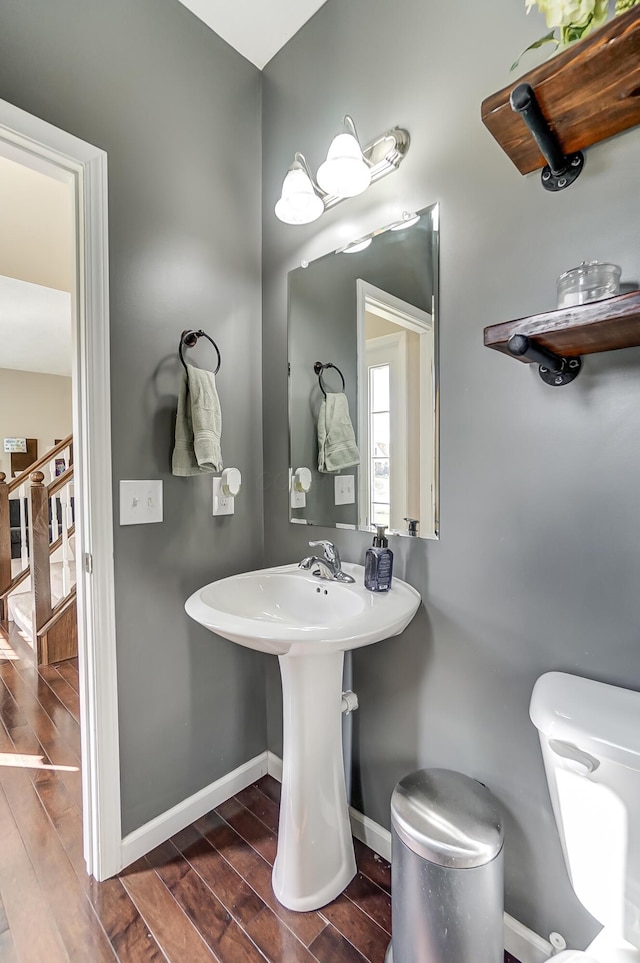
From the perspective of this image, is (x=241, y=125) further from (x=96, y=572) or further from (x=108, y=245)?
(x=96, y=572)

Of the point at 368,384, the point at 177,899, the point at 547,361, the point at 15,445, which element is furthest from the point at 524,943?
the point at 15,445

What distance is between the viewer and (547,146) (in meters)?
0.90

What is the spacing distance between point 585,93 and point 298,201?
2.77ft

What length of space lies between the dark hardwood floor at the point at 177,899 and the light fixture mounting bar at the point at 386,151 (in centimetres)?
204

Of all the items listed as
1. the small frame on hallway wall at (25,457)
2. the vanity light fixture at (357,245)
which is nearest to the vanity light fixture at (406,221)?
the vanity light fixture at (357,245)

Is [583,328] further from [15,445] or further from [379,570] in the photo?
[15,445]

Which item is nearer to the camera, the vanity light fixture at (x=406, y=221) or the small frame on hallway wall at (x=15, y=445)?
the vanity light fixture at (x=406, y=221)

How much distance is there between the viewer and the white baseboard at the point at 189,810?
1.40 meters

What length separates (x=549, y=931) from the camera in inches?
40.8

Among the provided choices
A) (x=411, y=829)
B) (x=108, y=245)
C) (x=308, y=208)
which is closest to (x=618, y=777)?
(x=411, y=829)

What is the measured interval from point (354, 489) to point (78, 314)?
97cm

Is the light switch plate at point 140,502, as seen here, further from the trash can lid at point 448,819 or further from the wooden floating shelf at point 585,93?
the wooden floating shelf at point 585,93

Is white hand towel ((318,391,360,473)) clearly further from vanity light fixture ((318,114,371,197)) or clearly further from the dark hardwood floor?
the dark hardwood floor

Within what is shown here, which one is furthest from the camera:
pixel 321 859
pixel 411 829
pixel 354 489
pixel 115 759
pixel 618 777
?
pixel 354 489
